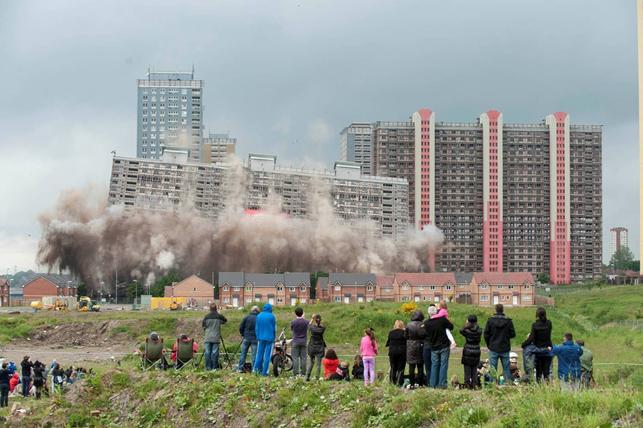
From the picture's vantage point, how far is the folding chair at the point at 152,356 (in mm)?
22906

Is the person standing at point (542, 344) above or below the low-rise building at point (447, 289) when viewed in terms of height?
above

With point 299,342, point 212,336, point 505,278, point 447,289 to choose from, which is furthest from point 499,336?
point 505,278

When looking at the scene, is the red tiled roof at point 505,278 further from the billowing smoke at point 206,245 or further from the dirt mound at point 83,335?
the dirt mound at point 83,335

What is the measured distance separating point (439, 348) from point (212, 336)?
627cm

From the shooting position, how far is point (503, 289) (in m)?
106

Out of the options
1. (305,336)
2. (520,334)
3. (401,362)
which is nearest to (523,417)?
(401,362)

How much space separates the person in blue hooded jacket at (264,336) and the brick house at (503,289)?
281 feet

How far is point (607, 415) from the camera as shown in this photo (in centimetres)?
1287

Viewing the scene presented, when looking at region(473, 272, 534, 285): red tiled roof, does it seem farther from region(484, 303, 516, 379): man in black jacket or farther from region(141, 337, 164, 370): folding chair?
region(484, 303, 516, 379): man in black jacket

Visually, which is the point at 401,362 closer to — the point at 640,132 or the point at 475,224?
the point at 640,132

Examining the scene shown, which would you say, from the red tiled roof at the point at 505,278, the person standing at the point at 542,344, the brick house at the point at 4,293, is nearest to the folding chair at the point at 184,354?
the person standing at the point at 542,344

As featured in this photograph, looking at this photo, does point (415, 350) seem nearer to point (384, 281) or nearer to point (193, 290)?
point (193, 290)

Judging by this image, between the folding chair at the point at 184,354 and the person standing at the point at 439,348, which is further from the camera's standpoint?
the folding chair at the point at 184,354

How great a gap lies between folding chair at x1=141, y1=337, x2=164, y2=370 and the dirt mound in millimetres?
38046
